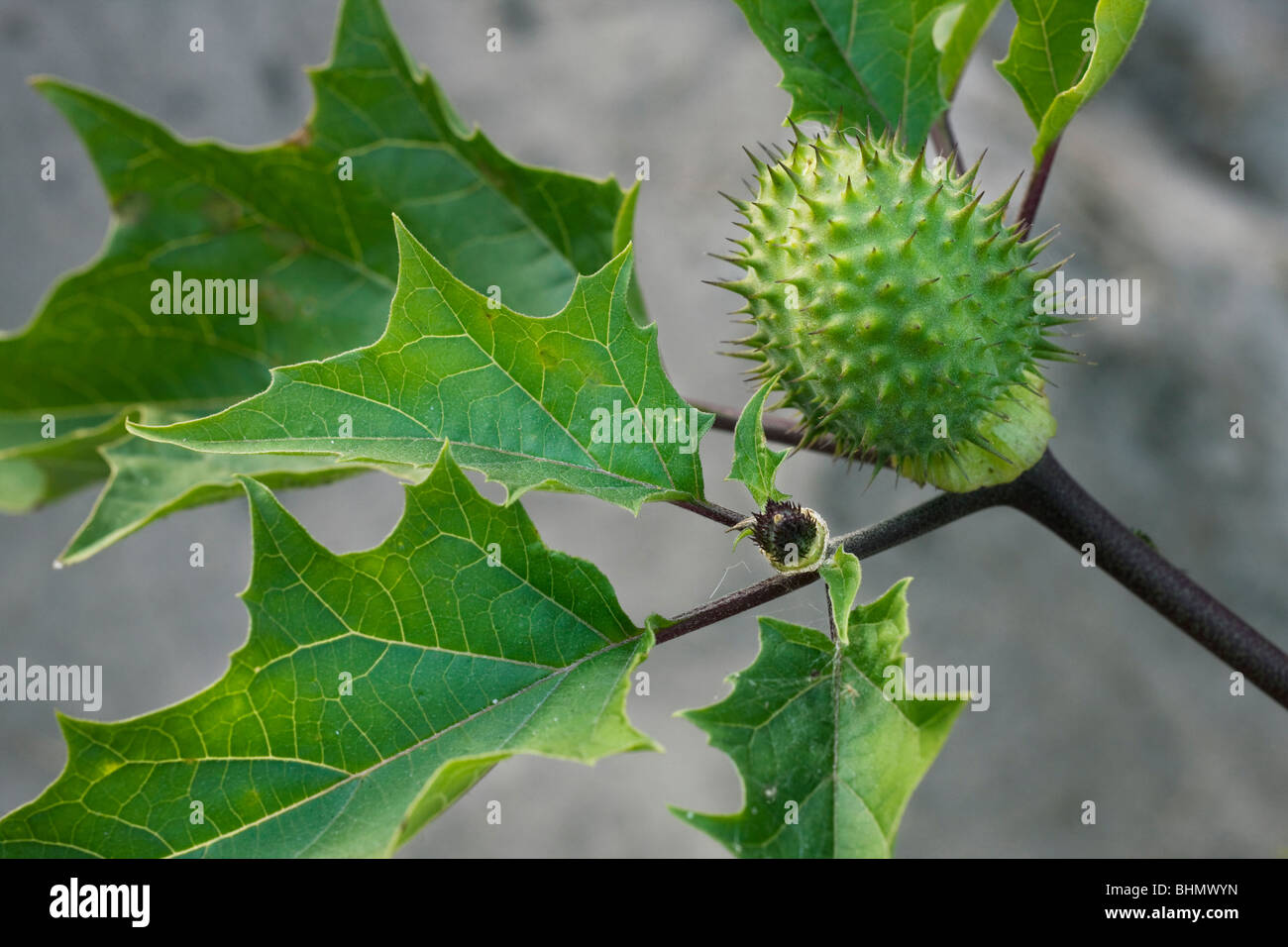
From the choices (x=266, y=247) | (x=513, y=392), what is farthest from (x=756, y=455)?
(x=266, y=247)

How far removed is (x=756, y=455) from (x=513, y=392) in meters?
0.22

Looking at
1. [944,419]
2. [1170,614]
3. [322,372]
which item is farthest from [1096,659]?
[322,372]

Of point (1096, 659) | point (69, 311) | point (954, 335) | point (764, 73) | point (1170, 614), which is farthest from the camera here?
point (764, 73)

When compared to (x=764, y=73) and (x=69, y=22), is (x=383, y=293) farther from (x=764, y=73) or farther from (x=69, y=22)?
(x=69, y=22)

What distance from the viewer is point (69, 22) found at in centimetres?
284

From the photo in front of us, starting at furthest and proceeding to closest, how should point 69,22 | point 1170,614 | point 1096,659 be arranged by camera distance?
point 69,22
point 1096,659
point 1170,614

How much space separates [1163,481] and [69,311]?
2.08 m

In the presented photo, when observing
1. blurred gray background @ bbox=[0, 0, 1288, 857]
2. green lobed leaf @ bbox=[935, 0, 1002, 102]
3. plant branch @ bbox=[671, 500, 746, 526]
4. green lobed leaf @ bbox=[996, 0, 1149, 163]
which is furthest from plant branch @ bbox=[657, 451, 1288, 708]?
blurred gray background @ bbox=[0, 0, 1288, 857]

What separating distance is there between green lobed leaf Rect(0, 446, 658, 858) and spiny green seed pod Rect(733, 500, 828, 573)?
119 millimetres

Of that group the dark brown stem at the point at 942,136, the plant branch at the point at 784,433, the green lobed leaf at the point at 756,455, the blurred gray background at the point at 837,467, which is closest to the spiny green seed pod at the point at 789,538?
the green lobed leaf at the point at 756,455

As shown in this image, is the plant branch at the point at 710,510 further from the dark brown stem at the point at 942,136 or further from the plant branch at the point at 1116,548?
the dark brown stem at the point at 942,136

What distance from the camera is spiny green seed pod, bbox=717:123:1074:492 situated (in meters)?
0.93

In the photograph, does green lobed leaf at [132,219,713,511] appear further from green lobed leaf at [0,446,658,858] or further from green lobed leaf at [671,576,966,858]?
green lobed leaf at [671,576,966,858]
